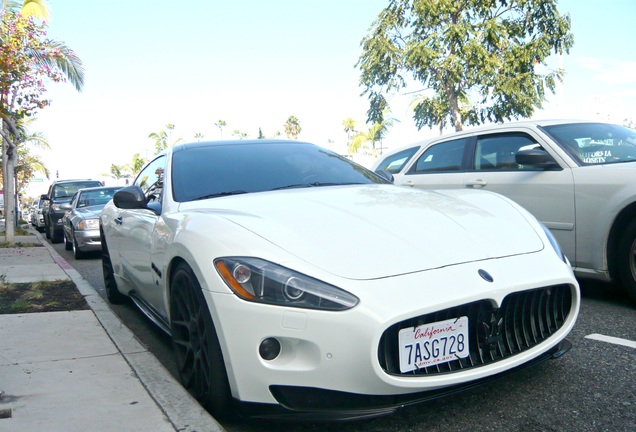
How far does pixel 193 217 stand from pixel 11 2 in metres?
17.8

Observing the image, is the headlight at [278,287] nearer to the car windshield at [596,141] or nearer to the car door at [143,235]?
the car door at [143,235]

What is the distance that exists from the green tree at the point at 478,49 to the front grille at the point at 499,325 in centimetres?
1938

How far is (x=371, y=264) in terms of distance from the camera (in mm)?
2574

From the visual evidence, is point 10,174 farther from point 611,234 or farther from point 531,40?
point 531,40

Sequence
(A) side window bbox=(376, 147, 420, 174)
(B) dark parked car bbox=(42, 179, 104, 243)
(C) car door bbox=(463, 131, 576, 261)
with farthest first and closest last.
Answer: (B) dark parked car bbox=(42, 179, 104, 243) < (A) side window bbox=(376, 147, 420, 174) < (C) car door bbox=(463, 131, 576, 261)

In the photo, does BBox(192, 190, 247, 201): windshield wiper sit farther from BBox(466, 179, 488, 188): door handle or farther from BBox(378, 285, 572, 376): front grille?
BBox(466, 179, 488, 188): door handle

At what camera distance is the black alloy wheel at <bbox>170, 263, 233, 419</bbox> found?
2689mm

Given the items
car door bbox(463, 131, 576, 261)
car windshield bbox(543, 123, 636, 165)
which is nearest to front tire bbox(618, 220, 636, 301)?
car door bbox(463, 131, 576, 261)

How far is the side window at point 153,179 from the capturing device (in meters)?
4.32

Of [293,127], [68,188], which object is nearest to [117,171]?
[293,127]

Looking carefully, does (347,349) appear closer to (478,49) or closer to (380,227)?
(380,227)

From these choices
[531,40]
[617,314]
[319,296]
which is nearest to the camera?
[319,296]

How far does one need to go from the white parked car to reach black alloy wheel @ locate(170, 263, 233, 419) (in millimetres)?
3317

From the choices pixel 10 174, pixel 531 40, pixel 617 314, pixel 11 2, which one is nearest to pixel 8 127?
pixel 10 174
